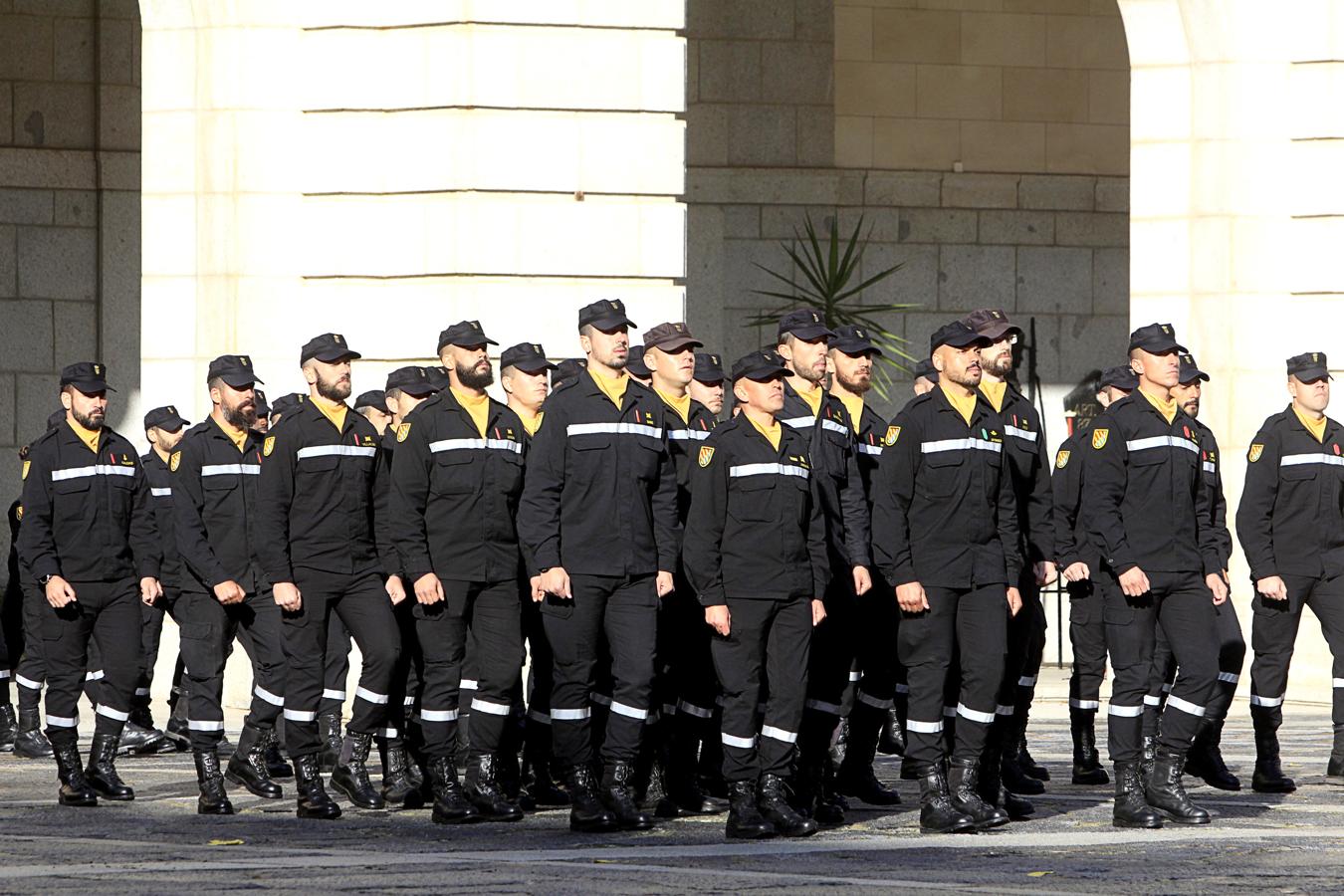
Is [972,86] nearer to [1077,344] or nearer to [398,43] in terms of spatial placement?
[1077,344]

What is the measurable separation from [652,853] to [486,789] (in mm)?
1307

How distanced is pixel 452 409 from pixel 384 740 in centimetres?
170

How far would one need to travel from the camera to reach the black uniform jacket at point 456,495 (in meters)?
11.3

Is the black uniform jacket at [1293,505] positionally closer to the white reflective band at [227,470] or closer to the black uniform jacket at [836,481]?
the black uniform jacket at [836,481]

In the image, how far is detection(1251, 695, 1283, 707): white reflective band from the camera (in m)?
12.5

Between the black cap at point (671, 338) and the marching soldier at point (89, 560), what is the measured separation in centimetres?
263

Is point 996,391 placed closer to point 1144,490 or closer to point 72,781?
point 1144,490

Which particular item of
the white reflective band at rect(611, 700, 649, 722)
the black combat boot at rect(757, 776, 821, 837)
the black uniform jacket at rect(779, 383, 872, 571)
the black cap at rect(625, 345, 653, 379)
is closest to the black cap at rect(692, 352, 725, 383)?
the black cap at rect(625, 345, 653, 379)

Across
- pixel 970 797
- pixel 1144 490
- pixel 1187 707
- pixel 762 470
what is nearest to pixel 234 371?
pixel 762 470

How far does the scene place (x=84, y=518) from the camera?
1231cm

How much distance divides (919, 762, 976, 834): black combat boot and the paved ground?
0.12 metres

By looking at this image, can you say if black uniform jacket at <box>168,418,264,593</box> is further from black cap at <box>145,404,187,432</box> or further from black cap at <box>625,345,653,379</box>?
black cap at <box>145,404,187,432</box>

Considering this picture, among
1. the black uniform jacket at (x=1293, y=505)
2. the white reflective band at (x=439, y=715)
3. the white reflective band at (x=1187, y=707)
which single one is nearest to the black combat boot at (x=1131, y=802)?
the white reflective band at (x=1187, y=707)

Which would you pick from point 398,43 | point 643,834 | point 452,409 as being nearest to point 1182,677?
point 643,834
